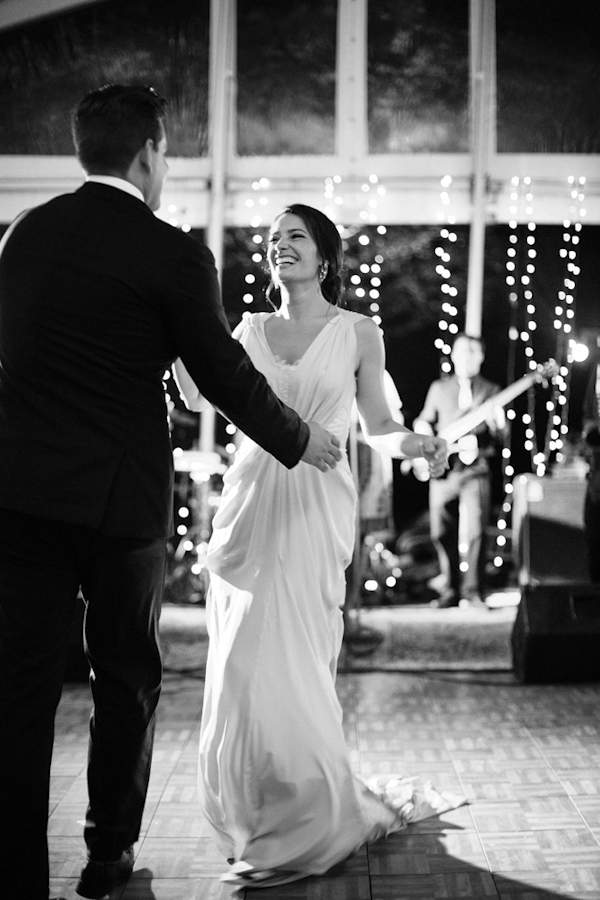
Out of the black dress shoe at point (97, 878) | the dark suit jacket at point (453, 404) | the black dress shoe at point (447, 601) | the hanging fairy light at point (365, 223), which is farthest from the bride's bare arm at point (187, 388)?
the hanging fairy light at point (365, 223)

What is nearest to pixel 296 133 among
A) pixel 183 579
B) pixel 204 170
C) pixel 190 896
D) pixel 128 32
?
pixel 204 170

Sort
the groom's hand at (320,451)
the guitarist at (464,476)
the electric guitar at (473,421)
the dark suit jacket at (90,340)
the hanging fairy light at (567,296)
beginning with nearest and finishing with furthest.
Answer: the dark suit jacket at (90,340), the groom's hand at (320,451), the electric guitar at (473,421), the guitarist at (464,476), the hanging fairy light at (567,296)

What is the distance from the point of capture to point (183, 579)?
5.96 meters

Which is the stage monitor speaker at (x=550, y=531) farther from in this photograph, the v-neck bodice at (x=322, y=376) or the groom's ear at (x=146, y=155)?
the groom's ear at (x=146, y=155)

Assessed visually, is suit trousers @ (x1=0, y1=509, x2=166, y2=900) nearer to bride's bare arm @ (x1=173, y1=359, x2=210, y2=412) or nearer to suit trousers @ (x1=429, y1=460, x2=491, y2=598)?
bride's bare arm @ (x1=173, y1=359, x2=210, y2=412)

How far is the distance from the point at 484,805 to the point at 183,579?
145 inches

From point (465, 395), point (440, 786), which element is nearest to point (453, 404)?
point (465, 395)

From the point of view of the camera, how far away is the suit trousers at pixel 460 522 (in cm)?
561

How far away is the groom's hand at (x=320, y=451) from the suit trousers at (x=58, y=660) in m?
0.36

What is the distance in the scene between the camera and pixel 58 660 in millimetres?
1708

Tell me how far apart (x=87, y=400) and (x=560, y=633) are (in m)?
2.79

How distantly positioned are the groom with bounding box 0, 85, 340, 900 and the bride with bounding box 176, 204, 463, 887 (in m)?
0.44

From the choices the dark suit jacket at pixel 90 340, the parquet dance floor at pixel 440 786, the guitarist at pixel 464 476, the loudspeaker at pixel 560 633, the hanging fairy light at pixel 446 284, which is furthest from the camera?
the hanging fairy light at pixel 446 284

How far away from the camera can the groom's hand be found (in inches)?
73.6
